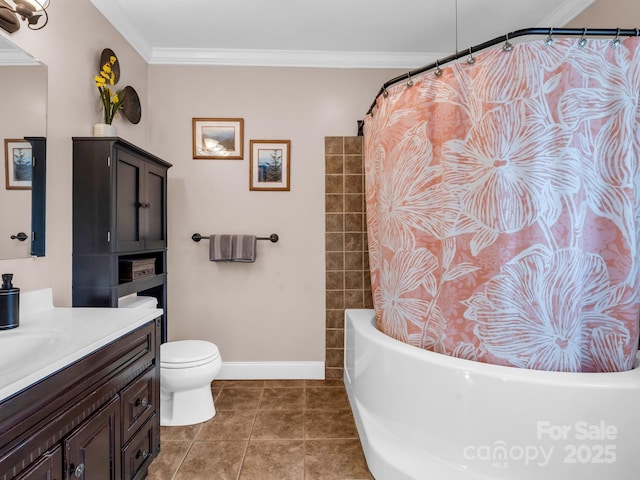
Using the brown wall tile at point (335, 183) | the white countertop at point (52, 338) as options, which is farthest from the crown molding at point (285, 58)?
the white countertop at point (52, 338)

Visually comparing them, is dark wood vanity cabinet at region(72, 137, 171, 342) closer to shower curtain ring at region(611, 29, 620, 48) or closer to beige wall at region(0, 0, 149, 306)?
beige wall at region(0, 0, 149, 306)

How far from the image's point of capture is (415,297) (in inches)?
66.7

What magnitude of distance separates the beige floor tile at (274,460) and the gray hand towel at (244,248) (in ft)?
4.01

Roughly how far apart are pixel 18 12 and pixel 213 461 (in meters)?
2.20

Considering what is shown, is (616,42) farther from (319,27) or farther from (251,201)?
(251,201)

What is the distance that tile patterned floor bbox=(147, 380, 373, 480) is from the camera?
1746mm

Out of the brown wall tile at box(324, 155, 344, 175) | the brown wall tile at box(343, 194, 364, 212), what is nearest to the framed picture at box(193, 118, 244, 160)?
the brown wall tile at box(324, 155, 344, 175)

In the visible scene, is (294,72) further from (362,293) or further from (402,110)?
(362,293)

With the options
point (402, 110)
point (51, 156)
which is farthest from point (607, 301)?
point (51, 156)

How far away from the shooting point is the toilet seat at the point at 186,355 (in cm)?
205

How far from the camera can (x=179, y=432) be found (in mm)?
2072

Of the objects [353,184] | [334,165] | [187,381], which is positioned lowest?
[187,381]

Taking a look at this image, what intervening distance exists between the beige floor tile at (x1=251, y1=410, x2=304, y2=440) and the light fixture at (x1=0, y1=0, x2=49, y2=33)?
2.25 metres

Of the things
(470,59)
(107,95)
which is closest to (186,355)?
(107,95)
